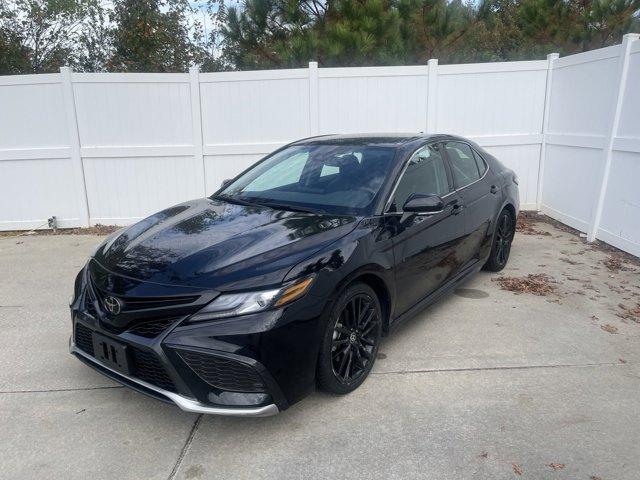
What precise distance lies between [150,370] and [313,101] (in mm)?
5640

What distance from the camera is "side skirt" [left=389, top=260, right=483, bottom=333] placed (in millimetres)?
3545

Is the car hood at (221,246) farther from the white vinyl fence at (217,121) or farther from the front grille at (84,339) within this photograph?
the white vinyl fence at (217,121)

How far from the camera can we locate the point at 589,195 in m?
6.77

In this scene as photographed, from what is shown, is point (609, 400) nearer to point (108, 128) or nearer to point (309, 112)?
point (309, 112)

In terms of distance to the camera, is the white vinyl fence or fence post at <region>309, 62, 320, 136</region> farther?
fence post at <region>309, 62, 320, 136</region>

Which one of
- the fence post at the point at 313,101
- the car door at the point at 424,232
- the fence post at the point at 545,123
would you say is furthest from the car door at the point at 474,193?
the fence post at the point at 545,123

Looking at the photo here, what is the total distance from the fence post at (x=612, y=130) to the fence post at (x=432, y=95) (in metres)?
2.45

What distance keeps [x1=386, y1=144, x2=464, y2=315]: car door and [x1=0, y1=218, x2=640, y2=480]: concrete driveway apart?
0.49 m

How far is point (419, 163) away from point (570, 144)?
14.5 ft

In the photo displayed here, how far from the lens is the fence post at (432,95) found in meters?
7.53

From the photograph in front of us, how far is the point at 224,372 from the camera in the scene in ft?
8.17

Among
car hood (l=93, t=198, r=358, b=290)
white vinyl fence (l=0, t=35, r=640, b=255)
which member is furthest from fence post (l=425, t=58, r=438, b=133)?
car hood (l=93, t=198, r=358, b=290)

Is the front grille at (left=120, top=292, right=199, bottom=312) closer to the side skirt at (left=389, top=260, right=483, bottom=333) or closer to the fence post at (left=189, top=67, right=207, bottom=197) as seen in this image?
the side skirt at (left=389, top=260, right=483, bottom=333)

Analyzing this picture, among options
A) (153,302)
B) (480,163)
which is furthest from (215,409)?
(480,163)
